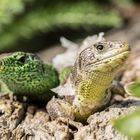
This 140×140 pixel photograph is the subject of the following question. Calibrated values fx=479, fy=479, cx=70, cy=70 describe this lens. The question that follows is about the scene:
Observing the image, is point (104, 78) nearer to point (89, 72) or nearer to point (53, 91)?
point (89, 72)

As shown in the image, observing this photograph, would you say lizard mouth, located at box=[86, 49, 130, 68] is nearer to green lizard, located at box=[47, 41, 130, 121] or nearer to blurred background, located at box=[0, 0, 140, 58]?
green lizard, located at box=[47, 41, 130, 121]

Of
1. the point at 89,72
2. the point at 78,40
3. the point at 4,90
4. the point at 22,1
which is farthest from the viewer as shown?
the point at 78,40

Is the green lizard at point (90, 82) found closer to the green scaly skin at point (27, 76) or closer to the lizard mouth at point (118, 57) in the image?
the lizard mouth at point (118, 57)

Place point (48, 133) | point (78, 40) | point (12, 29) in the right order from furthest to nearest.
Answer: point (78, 40) → point (12, 29) → point (48, 133)

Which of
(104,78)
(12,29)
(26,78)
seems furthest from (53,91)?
(12,29)

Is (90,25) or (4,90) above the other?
(90,25)

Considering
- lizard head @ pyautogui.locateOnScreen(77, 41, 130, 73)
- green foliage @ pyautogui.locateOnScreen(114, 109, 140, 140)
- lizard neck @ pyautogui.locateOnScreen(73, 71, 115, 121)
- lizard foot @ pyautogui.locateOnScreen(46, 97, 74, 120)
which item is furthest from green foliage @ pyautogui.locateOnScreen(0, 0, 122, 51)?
green foliage @ pyautogui.locateOnScreen(114, 109, 140, 140)

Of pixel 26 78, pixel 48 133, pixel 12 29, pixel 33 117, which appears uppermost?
pixel 12 29

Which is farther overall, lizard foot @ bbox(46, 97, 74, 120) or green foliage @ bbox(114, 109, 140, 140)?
lizard foot @ bbox(46, 97, 74, 120)

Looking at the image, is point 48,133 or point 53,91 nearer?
point 48,133
